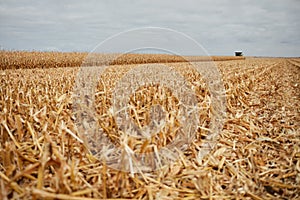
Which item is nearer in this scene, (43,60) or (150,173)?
(150,173)

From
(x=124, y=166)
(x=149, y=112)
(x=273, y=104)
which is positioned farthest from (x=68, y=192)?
(x=273, y=104)

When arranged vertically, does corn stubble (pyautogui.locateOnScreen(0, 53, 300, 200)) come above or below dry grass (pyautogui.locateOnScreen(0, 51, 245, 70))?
below

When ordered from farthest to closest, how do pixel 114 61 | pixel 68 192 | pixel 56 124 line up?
pixel 114 61
pixel 56 124
pixel 68 192

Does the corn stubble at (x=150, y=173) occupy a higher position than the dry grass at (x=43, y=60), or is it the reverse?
the dry grass at (x=43, y=60)

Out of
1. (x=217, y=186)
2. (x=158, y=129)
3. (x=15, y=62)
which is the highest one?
(x=15, y=62)

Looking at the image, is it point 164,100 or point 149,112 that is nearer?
point 149,112

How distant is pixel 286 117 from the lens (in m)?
4.70

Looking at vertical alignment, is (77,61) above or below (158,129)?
above

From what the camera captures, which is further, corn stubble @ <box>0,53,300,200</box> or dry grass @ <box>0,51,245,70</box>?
dry grass @ <box>0,51,245,70</box>

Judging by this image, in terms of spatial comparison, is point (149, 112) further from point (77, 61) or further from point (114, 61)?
point (114, 61)

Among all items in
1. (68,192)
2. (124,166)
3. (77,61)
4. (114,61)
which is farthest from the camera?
(114,61)

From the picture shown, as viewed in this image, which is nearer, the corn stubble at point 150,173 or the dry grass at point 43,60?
the corn stubble at point 150,173

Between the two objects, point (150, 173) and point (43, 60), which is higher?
point (43, 60)

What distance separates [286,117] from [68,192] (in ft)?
12.9
